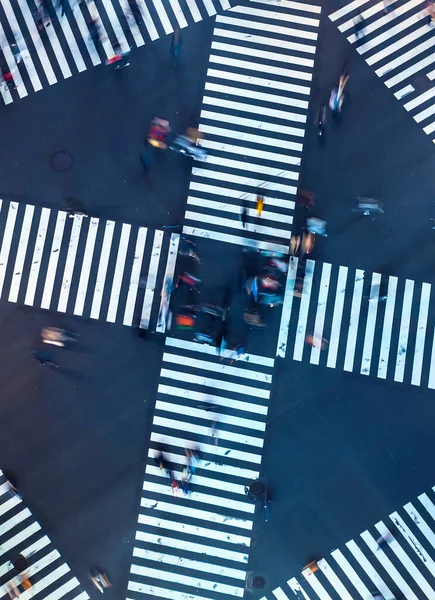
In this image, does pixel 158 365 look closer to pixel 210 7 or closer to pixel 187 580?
pixel 187 580

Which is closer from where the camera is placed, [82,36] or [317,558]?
[317,558]

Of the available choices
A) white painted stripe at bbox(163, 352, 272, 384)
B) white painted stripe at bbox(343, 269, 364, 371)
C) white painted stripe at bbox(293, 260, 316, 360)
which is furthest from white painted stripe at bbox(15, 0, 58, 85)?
white painted stripe at bbox(343, 269, 364, 371)

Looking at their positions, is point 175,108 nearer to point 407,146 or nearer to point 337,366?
point 407,146

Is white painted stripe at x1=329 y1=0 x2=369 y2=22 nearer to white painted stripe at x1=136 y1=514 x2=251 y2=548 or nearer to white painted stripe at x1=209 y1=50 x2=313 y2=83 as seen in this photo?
white painted stripe at x1=209 y1=50 x2=313 y2=83

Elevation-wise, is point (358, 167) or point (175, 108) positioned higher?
point (175, 108)

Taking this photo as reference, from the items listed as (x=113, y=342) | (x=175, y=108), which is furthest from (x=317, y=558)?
(x=175, y=108)

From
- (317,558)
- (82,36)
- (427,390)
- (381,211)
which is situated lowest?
(317,558)

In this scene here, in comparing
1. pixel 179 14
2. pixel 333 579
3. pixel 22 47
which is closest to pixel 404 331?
pixel 333 579

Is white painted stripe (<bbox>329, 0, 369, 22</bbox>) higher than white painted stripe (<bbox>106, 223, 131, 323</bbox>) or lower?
higher
